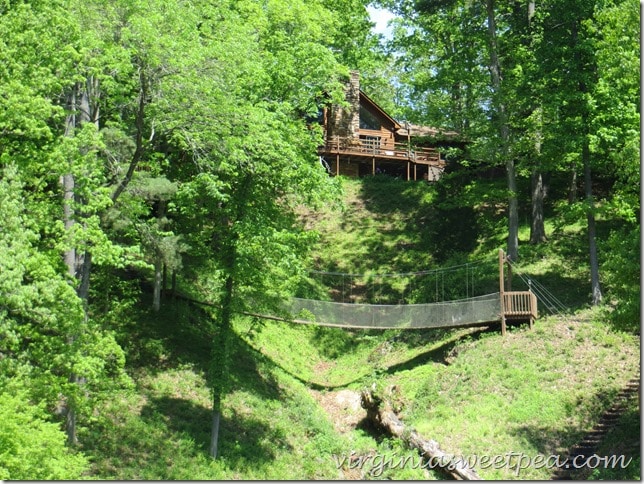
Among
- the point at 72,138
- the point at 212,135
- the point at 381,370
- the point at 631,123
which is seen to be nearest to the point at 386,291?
the point at 381,370

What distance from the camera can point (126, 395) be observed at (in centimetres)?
1744

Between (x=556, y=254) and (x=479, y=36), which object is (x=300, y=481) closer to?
(x=556, y=254)

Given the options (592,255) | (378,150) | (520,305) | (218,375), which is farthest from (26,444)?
(378,150)

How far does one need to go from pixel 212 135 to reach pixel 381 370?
10383 millimetres

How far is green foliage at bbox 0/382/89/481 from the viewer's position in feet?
35.7

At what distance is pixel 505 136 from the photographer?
26500mm

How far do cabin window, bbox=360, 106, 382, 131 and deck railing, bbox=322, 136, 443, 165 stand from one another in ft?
3.76

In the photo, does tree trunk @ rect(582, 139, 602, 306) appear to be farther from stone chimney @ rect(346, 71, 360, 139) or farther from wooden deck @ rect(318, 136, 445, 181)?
stone chimney @ rect(346, 71, 360, 139)

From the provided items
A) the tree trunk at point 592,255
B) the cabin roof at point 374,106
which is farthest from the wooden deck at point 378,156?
the tree trunk at point 592,255

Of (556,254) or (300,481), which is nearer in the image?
(300,481)

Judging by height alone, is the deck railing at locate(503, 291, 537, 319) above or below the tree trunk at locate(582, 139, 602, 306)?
below

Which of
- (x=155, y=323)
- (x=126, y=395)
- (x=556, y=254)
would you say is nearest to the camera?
(x=126, y=395)

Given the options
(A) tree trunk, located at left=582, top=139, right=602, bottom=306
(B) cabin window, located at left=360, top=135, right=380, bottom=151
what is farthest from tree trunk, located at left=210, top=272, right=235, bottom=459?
(B) cabin window, located at left=360, top=135, right=380, bottom=151

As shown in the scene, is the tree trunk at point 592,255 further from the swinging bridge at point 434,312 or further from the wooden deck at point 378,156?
the wooden deck at point 378,156
